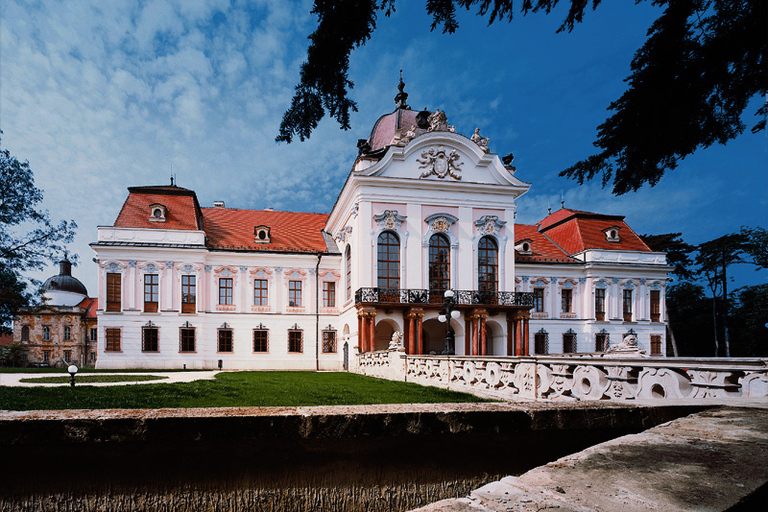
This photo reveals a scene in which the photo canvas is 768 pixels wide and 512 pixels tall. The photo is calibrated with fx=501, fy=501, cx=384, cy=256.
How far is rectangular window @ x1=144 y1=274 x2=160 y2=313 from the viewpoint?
92.9ft

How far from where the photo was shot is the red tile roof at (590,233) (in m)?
35.4

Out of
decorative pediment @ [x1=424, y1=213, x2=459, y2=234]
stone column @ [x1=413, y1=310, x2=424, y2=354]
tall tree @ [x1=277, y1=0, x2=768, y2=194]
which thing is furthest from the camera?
decorative pediment @ [x1=424, y1=213, x2=459, y2=234]

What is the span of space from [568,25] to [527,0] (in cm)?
36

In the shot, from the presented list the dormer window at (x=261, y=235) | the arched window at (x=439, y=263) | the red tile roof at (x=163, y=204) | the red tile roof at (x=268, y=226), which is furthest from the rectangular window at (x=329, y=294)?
the red tile roof at (x=163, y=204)

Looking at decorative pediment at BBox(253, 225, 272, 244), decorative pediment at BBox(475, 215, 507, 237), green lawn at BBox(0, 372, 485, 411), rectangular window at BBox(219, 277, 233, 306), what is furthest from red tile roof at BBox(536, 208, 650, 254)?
green lawn at BBox(0, 372, 485, 411)

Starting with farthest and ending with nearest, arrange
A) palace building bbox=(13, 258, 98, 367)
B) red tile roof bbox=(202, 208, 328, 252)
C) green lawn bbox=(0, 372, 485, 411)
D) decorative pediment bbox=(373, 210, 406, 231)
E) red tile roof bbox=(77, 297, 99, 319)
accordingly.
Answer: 1. red tile roof bbox=(77, 297, 99, 319)
2. palace building bbox=(13, 258, 98, 367)
3. red tile roof bbox=(202, 208, 328, 252)
4. decorative pediment bbox=(373, 210, 406, 231)
5. green lawn bbox=(0, 372, 485, 411)

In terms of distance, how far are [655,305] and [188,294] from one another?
1217 inches

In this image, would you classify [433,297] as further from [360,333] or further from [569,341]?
[569,341]

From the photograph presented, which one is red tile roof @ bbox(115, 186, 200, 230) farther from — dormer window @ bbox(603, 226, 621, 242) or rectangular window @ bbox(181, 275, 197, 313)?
dormer window @ bbox(603, 226, 621, 242)

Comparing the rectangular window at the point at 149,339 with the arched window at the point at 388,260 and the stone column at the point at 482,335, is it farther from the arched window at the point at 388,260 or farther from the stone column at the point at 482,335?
the stone column at the point at 482,335

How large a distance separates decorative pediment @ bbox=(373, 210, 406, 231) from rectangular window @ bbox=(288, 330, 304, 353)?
29.3 feet

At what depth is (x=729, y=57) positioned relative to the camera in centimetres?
351

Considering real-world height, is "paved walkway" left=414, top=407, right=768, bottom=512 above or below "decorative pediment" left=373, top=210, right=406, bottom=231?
below

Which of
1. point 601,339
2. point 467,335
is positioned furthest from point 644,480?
point 601,339
